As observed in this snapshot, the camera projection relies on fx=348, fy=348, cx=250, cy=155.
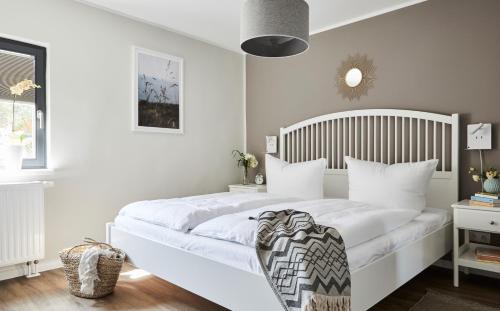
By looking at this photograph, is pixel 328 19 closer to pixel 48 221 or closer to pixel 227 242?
pixel 227 242

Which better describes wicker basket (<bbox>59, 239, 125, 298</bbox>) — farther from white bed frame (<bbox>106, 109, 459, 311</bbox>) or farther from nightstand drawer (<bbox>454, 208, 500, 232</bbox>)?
nightstand drawer (<bbox>454, 208, 500, 232</bbox>)

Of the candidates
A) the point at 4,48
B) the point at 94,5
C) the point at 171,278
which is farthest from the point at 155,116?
the point at 171,278

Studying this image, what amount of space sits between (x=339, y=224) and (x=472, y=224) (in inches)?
49.8

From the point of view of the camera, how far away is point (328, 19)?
364 centimetres

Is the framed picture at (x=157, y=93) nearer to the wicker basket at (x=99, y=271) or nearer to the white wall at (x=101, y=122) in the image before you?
the white wall at (x=101, y=122)

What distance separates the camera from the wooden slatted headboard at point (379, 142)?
3.00 metres

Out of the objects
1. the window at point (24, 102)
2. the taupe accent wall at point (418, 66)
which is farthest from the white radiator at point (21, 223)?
the taupe accent wall at point (418, 66)

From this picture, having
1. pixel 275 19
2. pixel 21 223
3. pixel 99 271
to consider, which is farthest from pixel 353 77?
pixel 21 223

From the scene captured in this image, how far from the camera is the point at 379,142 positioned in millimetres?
3434

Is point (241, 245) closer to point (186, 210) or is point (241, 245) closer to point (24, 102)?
point (186, 210)

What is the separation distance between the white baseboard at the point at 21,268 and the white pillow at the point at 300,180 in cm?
209

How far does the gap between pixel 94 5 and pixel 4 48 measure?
34.4 inches

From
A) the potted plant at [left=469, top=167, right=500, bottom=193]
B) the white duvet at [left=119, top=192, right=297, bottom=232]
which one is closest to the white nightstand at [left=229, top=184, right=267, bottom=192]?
the white duvet at [left=119, top=192, right=297, bottom=232]

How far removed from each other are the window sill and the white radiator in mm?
130
